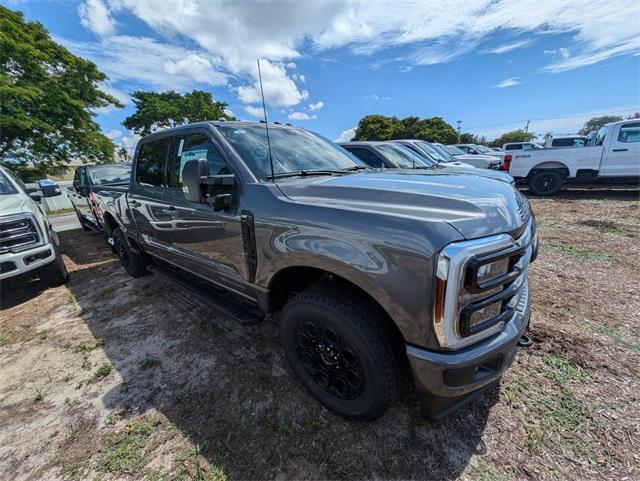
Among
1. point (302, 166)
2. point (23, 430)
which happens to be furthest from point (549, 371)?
point (23, 430)

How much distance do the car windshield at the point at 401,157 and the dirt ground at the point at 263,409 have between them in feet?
13.2

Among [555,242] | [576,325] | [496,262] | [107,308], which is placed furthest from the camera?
[555,242]

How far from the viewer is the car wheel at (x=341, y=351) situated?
1.66 meters

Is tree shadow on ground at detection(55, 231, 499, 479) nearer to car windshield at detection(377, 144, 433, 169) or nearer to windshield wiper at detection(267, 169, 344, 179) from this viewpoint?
windshield wiper at detection(267, 169, 344, 179)

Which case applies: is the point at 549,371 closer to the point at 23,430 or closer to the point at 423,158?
the point at 23,430

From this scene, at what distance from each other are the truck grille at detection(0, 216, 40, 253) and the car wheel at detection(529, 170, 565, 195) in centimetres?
1250

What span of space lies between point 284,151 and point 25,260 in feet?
12.7

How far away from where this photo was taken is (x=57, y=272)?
4.44m

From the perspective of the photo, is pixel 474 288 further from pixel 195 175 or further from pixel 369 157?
pixel 369 157

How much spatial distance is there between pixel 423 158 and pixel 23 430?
8232mm

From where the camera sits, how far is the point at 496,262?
141 centimetres

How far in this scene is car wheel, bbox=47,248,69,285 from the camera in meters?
4.32

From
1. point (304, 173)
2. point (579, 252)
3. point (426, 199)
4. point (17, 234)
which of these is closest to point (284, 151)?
point (304, 173)

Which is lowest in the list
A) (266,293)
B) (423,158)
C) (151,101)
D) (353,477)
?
(353,477)
